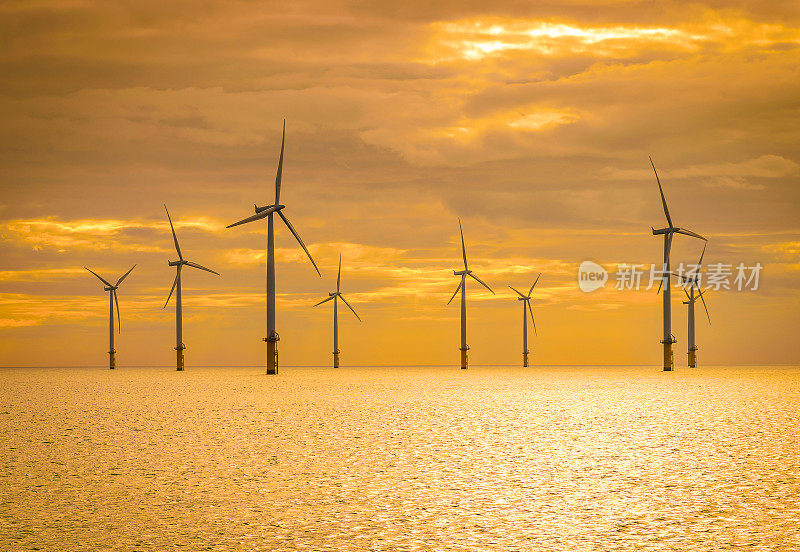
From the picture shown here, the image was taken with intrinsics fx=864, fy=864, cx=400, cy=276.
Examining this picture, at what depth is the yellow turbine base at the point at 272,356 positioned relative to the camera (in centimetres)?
9638

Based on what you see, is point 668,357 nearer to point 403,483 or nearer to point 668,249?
point 668,249

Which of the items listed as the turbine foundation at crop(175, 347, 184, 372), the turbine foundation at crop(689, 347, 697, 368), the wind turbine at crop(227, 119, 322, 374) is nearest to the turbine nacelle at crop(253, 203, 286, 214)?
the wind turbine at crop(227, 119, 322, 374)

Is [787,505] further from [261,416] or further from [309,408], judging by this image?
[309,408]

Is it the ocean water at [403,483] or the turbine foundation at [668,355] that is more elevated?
the ocean water at [403,483]

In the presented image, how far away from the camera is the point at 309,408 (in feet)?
135

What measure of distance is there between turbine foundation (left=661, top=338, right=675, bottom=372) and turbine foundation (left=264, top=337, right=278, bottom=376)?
4997 centimetres

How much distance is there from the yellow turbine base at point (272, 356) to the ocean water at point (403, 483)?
199 feet

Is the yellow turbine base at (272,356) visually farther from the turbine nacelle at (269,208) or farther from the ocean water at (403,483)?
the ocean water at (403,483)

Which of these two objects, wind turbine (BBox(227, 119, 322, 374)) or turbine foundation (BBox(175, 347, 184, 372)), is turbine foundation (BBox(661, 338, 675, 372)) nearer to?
wind turbine (BBox(227, 119, 322, 374))

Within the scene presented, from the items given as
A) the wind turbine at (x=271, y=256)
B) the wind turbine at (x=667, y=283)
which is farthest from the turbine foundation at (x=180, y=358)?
the wind turbine at (x=667, y=283)

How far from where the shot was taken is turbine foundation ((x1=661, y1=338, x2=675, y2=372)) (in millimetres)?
111444

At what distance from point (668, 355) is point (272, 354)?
171 feet

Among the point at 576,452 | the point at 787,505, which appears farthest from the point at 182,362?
the point at 787,505

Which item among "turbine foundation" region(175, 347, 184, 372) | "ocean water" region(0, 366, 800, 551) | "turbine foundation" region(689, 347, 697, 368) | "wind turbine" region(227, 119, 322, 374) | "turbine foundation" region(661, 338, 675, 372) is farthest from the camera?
"turbine foundation" region(689, 347, 697, 368)
